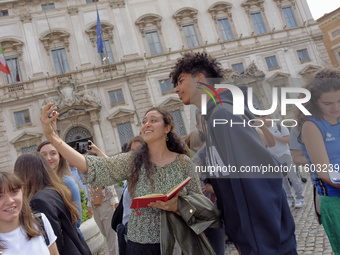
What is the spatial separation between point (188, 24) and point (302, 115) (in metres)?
18.0

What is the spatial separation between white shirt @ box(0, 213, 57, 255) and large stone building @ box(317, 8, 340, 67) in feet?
95.3

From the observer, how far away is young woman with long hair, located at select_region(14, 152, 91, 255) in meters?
2.21

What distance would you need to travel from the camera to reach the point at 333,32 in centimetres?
2619

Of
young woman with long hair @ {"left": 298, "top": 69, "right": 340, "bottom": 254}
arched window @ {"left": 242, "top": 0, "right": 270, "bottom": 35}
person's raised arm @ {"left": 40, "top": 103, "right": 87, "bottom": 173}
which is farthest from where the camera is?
arched window @ {"left": 242, "top": 0, "right": 270, "bottom": 35}

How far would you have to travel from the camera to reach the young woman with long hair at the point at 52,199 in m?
2.21

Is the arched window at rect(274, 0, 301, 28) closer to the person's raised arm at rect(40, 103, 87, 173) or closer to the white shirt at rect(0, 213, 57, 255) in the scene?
the person's raised arm at rect(40, 103, 87, 173)

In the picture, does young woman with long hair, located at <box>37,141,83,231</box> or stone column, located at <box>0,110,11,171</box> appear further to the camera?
stone column, located at <box>0,110,11,171</box>

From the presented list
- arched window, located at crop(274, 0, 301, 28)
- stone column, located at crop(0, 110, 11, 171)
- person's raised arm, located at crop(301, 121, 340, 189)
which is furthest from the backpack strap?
arched window, located at crop(274, 0, 301, 28)

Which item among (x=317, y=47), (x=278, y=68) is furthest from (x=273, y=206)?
(x=317, y=47)

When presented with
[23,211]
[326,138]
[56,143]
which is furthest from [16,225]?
[326,138]

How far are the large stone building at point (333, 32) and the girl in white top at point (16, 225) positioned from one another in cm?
2903

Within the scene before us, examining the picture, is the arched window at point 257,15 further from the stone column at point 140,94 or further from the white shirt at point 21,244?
the white shirt at point 21,244

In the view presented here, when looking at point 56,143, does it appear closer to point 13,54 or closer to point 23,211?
point 23,211

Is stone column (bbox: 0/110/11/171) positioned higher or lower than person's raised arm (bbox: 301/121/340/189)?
higher
